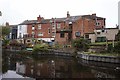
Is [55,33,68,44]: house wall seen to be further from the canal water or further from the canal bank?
the canal water

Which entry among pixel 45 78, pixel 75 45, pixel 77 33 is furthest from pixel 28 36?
pixel 45 78

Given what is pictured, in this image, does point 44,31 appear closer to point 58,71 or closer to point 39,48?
point 39,48

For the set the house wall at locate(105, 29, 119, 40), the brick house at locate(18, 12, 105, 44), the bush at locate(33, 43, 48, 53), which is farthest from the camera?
the brick house at locate(18, 12, 105, 44)

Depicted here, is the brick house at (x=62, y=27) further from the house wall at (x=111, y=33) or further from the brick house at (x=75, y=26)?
the house wall at (x=111, y=33)

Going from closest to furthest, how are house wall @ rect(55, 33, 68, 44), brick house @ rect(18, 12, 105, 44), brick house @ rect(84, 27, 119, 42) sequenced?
brick house @ rect(84, 27, 119, 42), brick house @ rect(18, 12, 105, 44), house wall @ rect(55, 33, 68, 44)

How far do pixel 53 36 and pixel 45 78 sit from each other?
2230 inches

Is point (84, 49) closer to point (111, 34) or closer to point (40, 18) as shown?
point (111, 34)

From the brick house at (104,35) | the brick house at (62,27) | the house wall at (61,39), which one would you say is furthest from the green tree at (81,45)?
the house wall at (61,39)

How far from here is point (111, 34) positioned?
6612 centimetres

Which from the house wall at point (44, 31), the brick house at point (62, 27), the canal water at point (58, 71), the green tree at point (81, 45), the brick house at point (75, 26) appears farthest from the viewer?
the house wall at point (44, 31)

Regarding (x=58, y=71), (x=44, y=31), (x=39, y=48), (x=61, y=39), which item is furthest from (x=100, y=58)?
(x=44, y=31)

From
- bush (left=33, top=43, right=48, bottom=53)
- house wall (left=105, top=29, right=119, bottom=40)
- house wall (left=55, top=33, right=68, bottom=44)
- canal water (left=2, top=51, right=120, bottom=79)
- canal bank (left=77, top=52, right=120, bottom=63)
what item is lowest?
canal water (left=2, top=51, right=120, bottom=79)

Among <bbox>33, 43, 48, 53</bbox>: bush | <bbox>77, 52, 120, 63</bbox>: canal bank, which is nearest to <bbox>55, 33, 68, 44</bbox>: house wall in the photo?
<bbox>33, 43, 48, 53</bbox>: bush

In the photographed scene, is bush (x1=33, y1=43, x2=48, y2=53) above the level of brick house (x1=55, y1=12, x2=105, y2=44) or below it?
below
